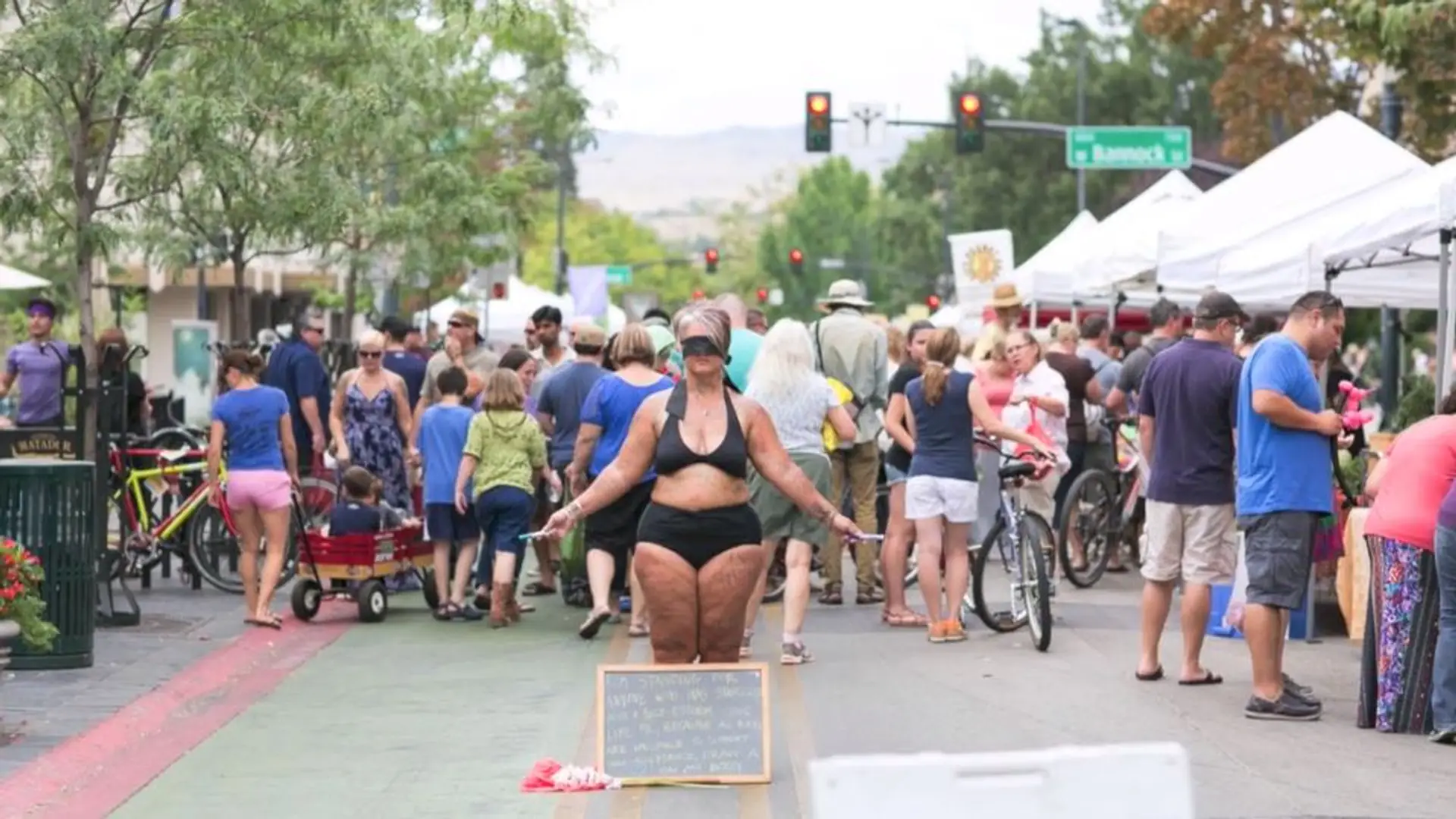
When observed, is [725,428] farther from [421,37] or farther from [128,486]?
[421,37]

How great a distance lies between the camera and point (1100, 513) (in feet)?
59.8

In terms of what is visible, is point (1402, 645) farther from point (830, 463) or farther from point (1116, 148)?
point (1116, 148)

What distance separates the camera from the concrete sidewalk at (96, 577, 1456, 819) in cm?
949

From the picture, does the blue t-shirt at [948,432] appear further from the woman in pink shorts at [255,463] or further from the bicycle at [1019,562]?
the woman in pink shorts at [255,463]

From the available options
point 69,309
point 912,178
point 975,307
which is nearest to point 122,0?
point 975,307

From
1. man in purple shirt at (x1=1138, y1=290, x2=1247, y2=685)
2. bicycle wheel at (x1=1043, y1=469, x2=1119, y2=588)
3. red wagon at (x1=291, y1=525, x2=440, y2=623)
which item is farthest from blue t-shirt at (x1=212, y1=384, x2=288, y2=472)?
bicycle wheel at (x1=1043, y1=469, x2=1119, y2=588)

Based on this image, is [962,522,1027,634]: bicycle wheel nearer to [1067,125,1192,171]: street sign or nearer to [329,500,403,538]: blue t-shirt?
[329,500,403,538]: blue t-shirt


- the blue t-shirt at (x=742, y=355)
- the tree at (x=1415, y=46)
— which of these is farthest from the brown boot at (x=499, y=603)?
the tree at (x=1415, y=46)

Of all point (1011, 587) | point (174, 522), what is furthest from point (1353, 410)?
point (174, 522)

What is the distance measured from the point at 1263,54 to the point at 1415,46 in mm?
19382

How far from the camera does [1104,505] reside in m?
18.3

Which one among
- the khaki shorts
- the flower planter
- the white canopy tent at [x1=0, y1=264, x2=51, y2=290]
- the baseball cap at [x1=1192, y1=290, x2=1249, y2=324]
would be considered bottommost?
the flower planter

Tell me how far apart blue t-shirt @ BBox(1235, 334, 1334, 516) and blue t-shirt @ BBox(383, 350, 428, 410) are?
8958 millimetres

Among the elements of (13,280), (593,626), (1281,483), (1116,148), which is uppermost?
(1116,148)
